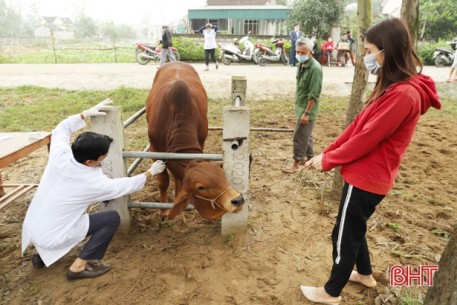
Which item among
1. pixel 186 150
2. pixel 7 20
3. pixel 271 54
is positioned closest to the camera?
pixel 186 150

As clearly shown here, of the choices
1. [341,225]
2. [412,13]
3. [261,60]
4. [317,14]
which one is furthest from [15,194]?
[317,14]

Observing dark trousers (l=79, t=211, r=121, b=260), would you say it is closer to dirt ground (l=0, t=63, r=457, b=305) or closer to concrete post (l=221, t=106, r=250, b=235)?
dirt ground (l=0, t=63, r=457, b=305)

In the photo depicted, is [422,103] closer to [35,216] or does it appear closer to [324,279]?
[324,279]

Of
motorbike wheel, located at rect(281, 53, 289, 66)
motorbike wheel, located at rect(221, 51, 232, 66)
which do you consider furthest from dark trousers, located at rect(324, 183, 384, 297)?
motorbike wheel, located at rect(281, 53, 289, 66)

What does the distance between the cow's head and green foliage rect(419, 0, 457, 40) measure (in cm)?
2561

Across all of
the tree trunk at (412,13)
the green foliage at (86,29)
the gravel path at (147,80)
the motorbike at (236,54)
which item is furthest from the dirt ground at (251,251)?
the green foliage at (86,29)

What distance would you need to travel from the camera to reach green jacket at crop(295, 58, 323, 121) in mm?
4328

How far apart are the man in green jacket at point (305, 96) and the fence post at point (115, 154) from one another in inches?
91.4

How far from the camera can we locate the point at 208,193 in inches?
108

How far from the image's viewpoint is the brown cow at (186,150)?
2.72 meters

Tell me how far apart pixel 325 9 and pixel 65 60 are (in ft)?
45.3

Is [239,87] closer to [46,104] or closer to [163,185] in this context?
[163,185]

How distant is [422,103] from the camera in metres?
1.97

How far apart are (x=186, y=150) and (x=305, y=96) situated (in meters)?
2.09
